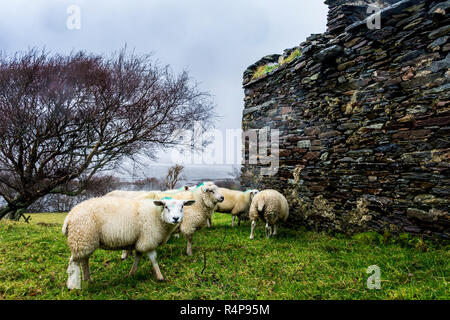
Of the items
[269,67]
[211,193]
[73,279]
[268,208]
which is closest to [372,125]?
[268,208]

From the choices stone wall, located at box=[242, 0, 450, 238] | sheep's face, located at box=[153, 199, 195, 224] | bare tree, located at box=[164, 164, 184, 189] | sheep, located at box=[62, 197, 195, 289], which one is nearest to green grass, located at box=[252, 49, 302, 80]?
stone wall, located at box=[242, 0, 450, 238]

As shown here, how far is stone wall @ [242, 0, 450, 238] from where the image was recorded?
13.9ft

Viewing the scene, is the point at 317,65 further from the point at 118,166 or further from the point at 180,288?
the point at 118,166

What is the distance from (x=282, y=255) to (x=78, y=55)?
1022cm

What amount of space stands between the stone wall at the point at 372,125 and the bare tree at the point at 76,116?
550 cm

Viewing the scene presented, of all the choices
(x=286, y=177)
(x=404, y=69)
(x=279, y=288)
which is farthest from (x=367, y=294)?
(x=286, y=177)

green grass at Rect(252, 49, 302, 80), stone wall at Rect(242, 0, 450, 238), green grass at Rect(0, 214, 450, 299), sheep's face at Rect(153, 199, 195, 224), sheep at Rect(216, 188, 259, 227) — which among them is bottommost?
green grass at Rect(0, 214, 450, 299)

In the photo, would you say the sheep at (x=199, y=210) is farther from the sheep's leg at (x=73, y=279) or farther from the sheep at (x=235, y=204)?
the sheep at (x=235, y=204)

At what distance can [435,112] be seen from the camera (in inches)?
167

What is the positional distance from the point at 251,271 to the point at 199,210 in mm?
1693

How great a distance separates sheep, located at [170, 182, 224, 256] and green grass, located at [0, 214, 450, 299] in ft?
1.45

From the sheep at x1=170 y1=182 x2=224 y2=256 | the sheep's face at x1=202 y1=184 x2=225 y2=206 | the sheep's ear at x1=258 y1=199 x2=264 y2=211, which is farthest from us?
the sheep's ear at x1=258 y1=199 x2=264 y2=211

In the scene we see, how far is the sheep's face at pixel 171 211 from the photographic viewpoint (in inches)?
132

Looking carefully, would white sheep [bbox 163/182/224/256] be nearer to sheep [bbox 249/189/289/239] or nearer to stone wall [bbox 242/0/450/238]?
sheep [bbox 249/189/289/239]
